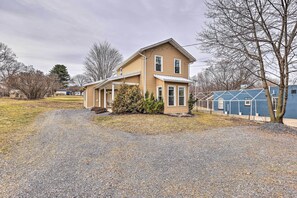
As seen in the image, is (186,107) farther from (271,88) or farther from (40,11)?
(40,11)

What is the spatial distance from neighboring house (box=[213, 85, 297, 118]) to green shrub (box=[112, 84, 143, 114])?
11824mm

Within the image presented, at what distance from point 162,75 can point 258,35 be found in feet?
25.7

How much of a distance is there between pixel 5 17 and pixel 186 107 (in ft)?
57.8

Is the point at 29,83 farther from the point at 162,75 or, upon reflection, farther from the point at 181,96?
the point at 181,96

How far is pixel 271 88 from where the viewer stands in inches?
704

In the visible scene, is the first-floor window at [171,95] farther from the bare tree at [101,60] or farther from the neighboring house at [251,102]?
the bare tree at [101,60]

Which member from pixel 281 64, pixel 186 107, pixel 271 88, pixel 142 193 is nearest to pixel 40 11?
pixel 186 107

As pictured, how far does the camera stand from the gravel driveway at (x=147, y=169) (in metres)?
2.87

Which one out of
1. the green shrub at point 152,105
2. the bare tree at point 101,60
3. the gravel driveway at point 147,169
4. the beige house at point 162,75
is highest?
the bare tree at point 101,60

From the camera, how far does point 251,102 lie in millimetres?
17578

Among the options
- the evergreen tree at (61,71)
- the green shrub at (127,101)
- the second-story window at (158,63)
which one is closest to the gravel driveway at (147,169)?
the green shrub at (127,101)

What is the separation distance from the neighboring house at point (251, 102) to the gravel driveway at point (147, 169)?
14.2 m

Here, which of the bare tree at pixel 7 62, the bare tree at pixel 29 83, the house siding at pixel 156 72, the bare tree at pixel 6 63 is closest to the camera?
the house siding at pixel 156 72

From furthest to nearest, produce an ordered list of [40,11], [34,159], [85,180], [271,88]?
[271,88], [40,11], [34,159], [85,180]
